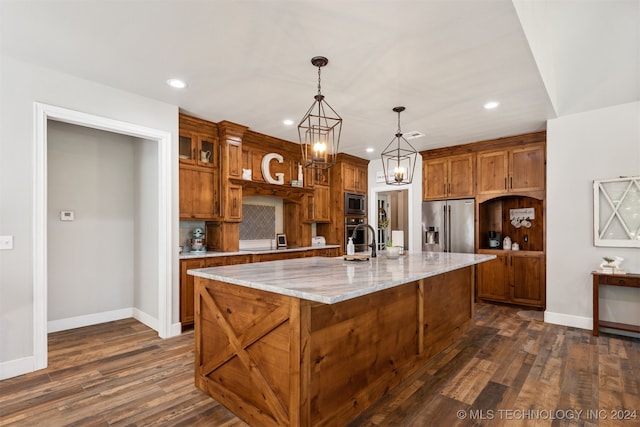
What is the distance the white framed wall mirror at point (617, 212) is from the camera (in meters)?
3.71

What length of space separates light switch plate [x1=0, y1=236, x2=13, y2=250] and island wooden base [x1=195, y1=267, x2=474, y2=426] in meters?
1.70

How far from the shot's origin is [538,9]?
106 inches

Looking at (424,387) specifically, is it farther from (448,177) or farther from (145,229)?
(448,177)

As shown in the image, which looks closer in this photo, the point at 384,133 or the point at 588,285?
the point at 588,285

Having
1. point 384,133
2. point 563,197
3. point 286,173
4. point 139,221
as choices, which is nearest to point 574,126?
point 563,197

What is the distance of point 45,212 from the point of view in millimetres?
2898

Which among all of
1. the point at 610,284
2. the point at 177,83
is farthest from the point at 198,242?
the point at 610,284

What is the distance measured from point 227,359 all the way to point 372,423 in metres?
1.04

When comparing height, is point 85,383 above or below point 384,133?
below

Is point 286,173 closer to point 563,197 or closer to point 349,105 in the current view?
point 349,105

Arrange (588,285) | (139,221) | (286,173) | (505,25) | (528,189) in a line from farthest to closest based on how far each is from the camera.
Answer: (286,173)
(528,189)
(139,221)
(588,285)
(505,25)

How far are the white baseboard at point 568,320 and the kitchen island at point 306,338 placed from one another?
7.95ft

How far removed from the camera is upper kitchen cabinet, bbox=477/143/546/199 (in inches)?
186

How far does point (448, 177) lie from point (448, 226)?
2.80 feet
